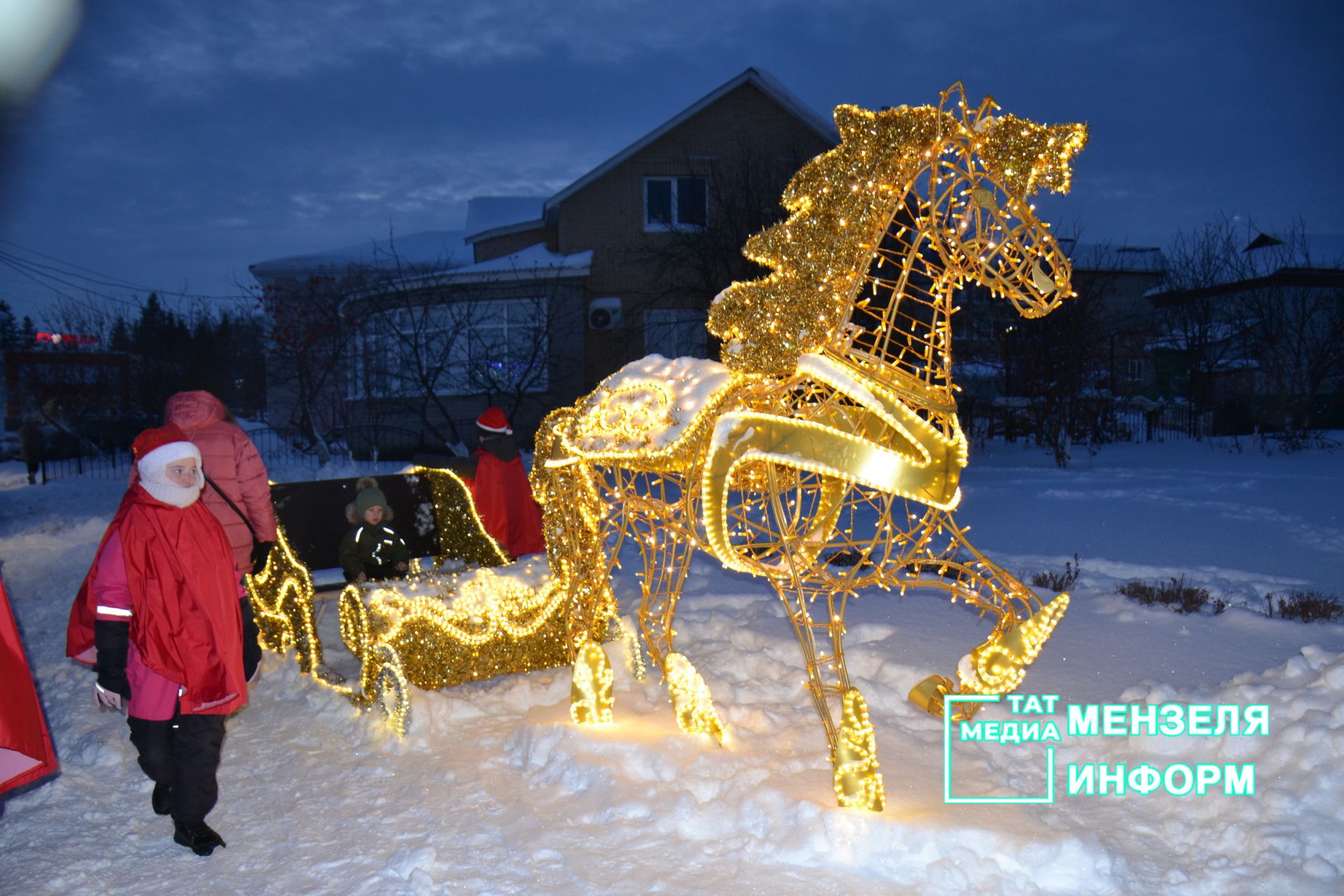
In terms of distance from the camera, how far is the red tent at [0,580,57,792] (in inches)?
82.7

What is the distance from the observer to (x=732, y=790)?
3822 millimetres

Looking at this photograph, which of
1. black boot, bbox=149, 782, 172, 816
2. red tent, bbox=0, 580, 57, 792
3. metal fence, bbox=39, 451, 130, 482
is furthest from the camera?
metal fence, bbox=39, 451, 130, 482

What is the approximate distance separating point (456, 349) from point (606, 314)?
10.0 ft

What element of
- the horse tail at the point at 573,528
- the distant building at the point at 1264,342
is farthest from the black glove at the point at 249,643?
the distant building at the point at 1264,342

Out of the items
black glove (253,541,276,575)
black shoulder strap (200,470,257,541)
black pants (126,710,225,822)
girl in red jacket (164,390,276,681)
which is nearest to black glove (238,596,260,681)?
girl in red jacket (164,390,276,681)

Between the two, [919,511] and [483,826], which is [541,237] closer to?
[919,511]

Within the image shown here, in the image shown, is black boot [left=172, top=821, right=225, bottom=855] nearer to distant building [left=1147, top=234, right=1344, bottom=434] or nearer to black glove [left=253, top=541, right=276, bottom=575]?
black glove [left=253, top=541, right=276, bottom=575]

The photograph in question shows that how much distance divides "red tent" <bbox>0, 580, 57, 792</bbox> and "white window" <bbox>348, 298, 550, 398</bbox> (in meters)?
14.6

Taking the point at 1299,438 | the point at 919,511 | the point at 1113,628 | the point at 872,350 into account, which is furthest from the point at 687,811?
the point at 1299,438

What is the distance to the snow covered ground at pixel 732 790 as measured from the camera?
3275 mm

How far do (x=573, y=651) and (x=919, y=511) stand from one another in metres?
5.95

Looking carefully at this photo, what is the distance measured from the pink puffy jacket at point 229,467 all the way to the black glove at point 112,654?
1.54 m

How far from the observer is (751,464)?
4043mm

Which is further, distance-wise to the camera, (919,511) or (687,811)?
(919,511)
